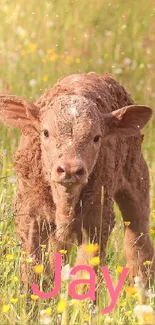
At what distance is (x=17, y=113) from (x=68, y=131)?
64 centimetres

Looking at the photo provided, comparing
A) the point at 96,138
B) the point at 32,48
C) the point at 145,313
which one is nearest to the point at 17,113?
the point at 96,138

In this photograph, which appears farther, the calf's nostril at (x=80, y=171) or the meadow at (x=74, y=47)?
the meadow at (x=74, y=47)

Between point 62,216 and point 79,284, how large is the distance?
47cm

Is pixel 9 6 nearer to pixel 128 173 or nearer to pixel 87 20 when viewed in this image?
pixel 87 20

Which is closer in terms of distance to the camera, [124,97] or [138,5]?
[124,97]

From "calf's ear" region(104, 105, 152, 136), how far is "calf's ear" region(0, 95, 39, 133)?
16.9 inches

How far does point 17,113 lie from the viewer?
6184 millimetres

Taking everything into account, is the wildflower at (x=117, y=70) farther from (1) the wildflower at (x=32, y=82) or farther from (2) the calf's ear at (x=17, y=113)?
(2) the calf's ear at (x=17, y=113)

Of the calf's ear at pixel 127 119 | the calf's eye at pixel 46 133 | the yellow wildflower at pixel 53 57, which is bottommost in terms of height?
the calf's eye at pixel 46 133

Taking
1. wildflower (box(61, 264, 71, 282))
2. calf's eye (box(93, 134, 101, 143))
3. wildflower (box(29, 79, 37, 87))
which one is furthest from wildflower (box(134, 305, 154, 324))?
wildflower (box(29, 79, 37, 87))

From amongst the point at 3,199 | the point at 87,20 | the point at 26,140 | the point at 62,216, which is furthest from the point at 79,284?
the point at 87,20

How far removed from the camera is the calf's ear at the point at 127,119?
6188 mm

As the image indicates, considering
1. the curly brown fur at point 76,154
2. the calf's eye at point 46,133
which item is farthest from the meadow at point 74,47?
the calf's eye at point 46,133

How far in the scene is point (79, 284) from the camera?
5.67 meters
